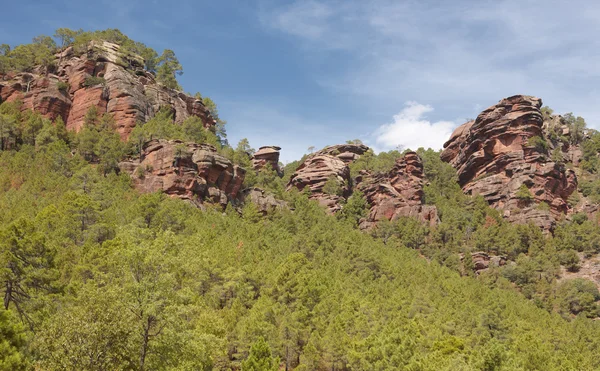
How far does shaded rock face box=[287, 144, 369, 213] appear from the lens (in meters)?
99.2

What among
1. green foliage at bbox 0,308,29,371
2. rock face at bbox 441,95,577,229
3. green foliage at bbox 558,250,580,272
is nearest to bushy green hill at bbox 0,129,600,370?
green foliage at bbox 0,308,29,371

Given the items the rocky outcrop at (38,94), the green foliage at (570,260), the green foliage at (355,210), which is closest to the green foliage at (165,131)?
the rocky outcrop at (38,94)

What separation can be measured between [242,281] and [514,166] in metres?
79.3

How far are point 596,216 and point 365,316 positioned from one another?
75984 millimetres

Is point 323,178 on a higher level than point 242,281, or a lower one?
higher

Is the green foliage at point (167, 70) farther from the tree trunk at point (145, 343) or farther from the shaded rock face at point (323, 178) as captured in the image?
the tree trunk at point (145, 343)

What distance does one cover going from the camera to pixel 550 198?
9444 centimetres

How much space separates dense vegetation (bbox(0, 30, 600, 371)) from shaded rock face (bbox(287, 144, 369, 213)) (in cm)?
507

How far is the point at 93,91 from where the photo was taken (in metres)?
82.9

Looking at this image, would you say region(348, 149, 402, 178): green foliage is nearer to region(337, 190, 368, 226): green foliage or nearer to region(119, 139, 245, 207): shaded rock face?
region(337, 190, 368, 226): green foliage

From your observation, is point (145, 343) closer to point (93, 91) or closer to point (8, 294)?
point (8, 294)


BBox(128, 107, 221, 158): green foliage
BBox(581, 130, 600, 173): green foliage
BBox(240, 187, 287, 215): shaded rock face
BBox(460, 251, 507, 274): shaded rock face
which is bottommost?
BBox(460, 251, 507, 274): shaded rock face

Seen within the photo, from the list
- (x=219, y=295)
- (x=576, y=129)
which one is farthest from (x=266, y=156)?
(x=576, y=129)

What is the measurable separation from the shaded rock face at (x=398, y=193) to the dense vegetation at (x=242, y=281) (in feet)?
11.9
